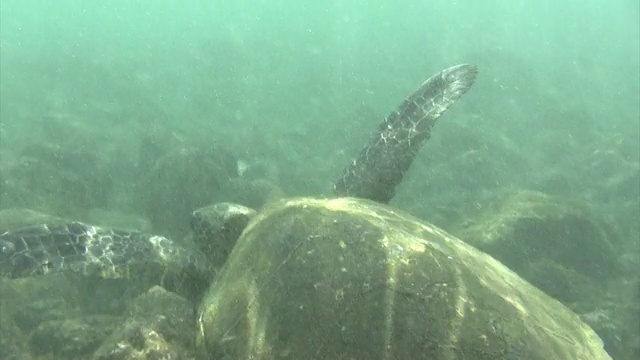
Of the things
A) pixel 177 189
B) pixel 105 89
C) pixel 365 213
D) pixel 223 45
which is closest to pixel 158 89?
pixel 105 89

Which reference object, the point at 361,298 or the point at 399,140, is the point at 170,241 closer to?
the point at 361,298

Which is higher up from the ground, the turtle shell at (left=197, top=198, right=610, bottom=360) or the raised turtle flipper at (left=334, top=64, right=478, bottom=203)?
the raised turtle flipper at (left=334, top=64, right=478, bottom=203)

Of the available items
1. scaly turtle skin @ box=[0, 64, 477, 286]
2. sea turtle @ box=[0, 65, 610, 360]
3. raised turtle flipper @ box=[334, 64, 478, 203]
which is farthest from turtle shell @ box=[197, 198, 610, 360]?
raised turtle flipper @ box=[334, 64, 478, 203]

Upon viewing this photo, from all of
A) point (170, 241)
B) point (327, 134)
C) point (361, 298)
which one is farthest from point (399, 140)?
point (327, 134)

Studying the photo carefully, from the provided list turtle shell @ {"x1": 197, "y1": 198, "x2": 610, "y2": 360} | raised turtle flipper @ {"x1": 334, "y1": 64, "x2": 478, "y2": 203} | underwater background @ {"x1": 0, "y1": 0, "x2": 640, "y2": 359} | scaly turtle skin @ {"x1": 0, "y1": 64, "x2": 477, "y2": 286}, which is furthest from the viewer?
underwater background @ {"x1": 0, "y1": 0, "x2": 640, "y2": 359}

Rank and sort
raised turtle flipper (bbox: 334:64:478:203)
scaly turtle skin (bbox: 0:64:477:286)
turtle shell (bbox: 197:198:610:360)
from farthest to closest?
raised turtle flipper (bbox: 334:64:478:203), scaly turtle skin (bbox: 0:64:477:286), turtle shell (bbox: 197:198:610:360)

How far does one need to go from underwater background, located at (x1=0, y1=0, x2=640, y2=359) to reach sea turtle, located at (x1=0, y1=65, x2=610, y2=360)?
190 inches

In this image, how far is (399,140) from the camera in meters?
6.28

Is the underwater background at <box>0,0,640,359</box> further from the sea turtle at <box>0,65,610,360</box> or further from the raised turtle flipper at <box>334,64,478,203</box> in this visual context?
the sea turtle at <box>0,65,610,360</box>

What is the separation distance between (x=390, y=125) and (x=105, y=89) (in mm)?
21812

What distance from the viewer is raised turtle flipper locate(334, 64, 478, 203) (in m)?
6.03

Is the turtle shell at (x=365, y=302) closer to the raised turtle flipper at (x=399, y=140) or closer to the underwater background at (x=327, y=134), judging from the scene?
the raised turtle flipper at (x=399, y=140)

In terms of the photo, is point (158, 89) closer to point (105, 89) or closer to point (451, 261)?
point (105, 89)

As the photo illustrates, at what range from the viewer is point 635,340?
6.89 metres
